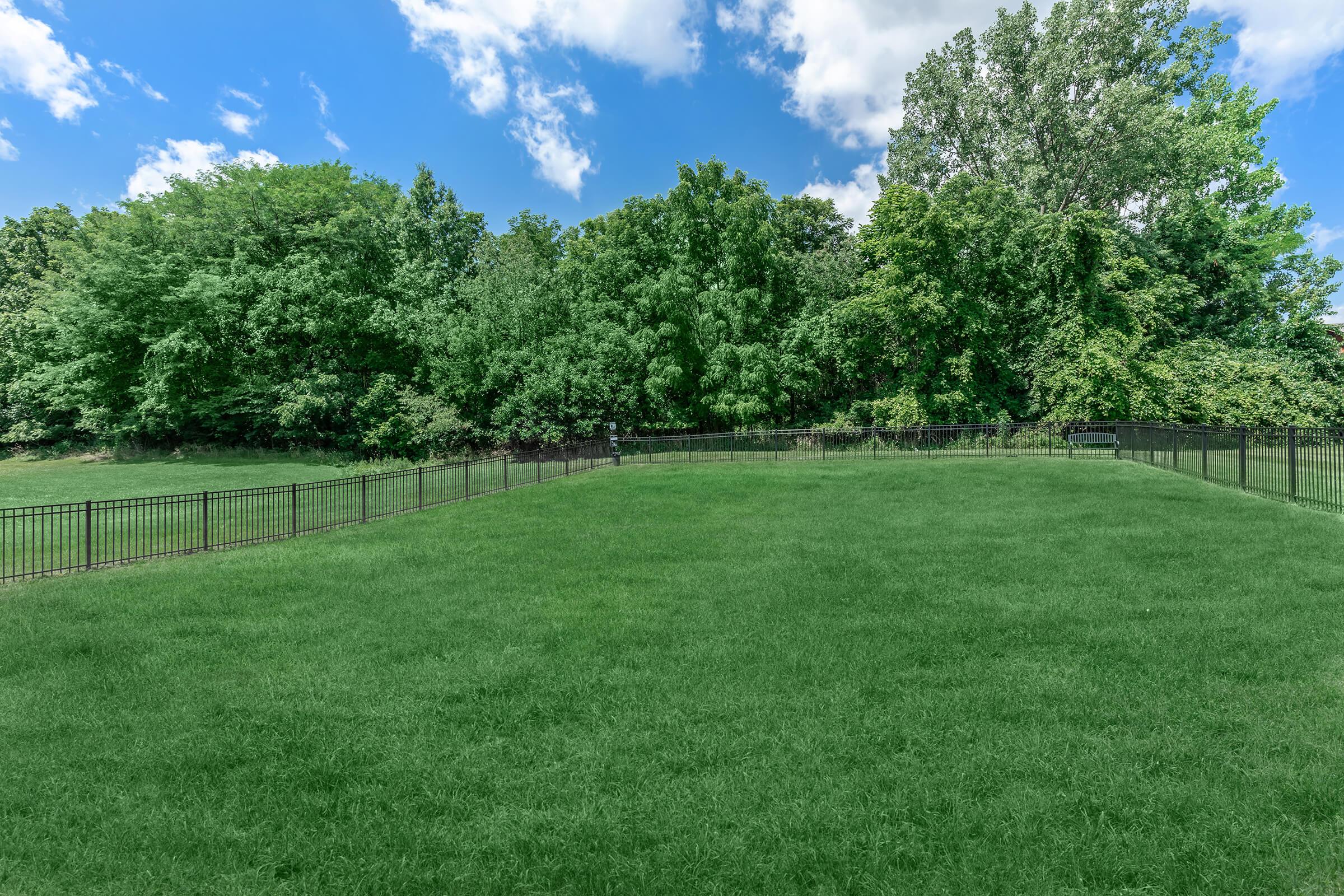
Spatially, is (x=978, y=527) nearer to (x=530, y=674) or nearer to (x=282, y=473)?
(x=530, y=674)

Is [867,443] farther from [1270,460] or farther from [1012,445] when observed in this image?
[1270,460]

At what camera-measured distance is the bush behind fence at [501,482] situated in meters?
12.2

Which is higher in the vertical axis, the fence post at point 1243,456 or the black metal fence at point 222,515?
the fence post at point 1243,456

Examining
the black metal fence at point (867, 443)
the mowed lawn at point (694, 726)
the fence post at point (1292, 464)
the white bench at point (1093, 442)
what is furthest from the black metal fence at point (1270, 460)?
the black metal fence at point (867, 443)

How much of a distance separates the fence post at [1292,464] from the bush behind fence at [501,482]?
3 centimetres

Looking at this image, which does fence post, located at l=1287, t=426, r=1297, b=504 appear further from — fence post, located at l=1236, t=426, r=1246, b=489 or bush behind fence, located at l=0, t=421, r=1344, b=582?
fence post, located at l=1236, t=426, r=1246, b=489

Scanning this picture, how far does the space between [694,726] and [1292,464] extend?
15020 millimetres

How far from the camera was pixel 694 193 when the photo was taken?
122ft

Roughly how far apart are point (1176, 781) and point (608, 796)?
339 cm

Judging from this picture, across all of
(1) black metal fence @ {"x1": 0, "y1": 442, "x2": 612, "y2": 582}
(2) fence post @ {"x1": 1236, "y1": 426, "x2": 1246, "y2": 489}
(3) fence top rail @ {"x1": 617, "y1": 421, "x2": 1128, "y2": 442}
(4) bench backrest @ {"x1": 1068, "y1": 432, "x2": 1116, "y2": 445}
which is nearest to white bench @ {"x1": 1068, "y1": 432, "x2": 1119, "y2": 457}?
(4) bench backrest @ {"x1": 1068, "y1": 432, "x2": 1116, "y2": 445}

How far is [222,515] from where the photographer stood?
13.9 metres

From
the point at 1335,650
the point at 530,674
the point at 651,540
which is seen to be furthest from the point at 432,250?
the point at 1335,650

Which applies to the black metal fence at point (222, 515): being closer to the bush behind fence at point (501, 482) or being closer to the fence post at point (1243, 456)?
the bush behind fence at point (501, 482)

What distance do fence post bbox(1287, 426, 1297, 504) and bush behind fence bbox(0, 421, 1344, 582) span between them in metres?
0.03
